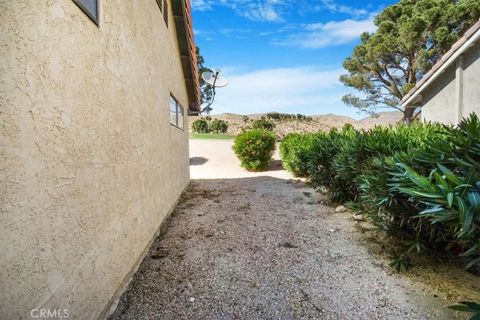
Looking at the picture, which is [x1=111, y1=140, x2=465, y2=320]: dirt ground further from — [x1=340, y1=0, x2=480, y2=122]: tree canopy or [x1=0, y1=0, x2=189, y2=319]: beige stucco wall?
[x1=340, y1=0, x2=480, y2=122]: tree canopy

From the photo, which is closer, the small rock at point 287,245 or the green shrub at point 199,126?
the small rock at point 287,245

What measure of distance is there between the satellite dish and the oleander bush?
716cm

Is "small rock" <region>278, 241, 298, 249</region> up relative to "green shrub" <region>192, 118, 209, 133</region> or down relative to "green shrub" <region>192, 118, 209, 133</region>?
down

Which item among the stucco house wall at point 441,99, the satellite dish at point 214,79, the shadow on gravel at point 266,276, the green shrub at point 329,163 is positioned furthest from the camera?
the satellite dish at point 214,79

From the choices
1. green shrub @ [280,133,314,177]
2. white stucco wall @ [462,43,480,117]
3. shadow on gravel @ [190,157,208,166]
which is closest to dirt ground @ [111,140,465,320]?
green shrub @ [280,133,314,177]

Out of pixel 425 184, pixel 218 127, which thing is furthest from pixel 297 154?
pixel 218 127

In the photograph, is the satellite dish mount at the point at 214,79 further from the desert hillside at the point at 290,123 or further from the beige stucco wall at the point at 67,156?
the desert hillside at the point at 290,123

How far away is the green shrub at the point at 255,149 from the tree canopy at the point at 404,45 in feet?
42.5

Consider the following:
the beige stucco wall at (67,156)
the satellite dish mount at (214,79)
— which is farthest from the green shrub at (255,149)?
the beige stucco wall at (67,156)

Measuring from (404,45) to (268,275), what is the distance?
24.3m

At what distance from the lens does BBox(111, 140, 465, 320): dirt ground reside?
2.81 meters

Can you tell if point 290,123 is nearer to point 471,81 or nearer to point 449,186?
point 471,81

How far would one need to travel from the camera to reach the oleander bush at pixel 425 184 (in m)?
2.10

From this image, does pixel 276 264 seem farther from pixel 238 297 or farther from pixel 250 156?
pixel 250 156
